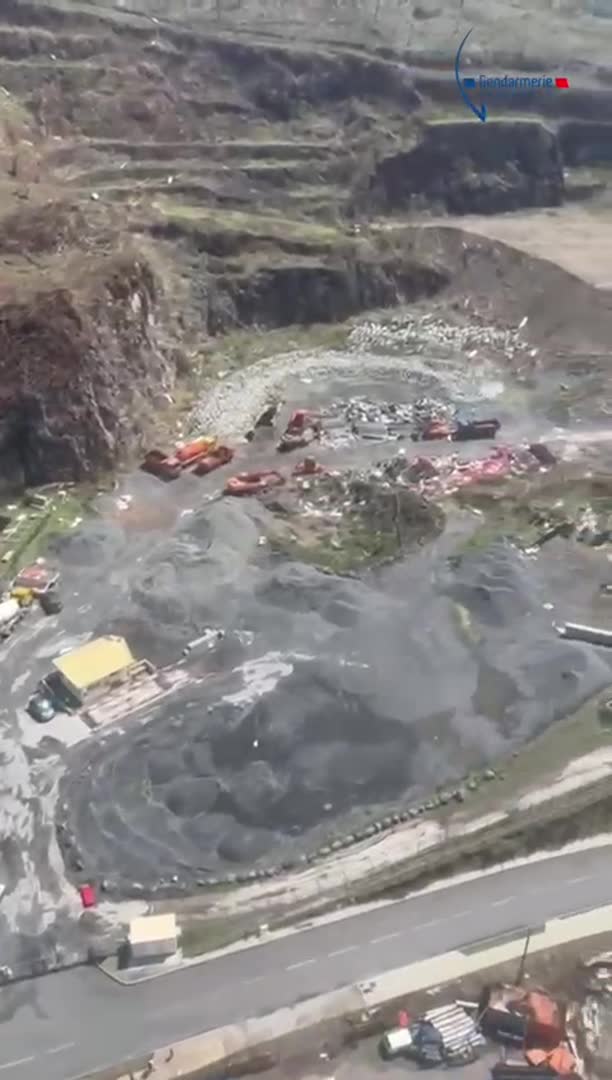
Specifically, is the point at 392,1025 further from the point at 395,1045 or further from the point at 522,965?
the point at 522,965

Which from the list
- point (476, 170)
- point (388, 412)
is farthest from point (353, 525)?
point (476, 170)

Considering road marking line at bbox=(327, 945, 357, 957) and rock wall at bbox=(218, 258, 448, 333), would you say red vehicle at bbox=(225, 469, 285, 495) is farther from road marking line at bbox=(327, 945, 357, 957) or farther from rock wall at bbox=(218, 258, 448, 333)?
road marking line at bbox=(327, 945, 357, 957)

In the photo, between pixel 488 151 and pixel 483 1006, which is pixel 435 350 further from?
pixel 483 1006

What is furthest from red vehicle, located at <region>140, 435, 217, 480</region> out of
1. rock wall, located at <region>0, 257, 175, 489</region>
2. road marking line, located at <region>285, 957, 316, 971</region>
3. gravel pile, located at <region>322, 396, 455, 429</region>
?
road marking line, located at <region>285, 957, 316, 971</region>

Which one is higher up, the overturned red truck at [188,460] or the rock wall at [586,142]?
the rock wall at [586,142]

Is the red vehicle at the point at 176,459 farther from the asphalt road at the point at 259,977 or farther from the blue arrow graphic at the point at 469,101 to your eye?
the blue arrow graphic at the point at 469,101

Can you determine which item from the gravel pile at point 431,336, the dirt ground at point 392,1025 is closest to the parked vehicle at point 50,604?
the dirt ground at point 392,1025
